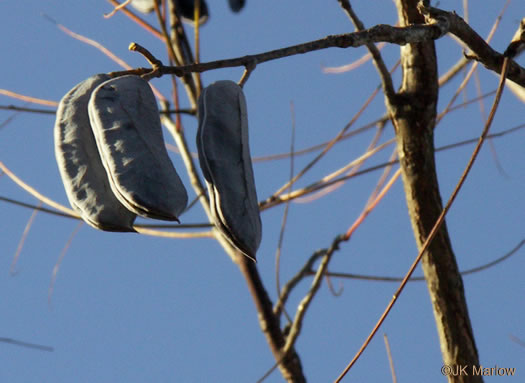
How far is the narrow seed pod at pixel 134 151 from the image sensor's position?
0.74 m

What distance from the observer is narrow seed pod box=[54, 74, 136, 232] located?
778mm

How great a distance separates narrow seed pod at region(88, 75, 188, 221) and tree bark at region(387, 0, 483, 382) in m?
0.50

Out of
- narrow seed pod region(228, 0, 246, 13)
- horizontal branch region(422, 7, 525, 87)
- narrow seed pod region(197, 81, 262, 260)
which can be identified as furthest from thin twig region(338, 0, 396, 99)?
Answer: narrow seed pod region(228, 0, 246, 13)

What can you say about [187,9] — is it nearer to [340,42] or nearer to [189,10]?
[189,10]

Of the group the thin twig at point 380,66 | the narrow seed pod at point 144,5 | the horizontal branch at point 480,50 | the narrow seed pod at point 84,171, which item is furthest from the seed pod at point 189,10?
the narrow seed pod at point 84,171

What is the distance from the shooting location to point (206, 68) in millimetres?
780

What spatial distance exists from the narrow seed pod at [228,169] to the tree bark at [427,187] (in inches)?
16.9

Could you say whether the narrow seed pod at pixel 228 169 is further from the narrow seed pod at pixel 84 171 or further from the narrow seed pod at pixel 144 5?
the narrow seed pod at pixel 144 5

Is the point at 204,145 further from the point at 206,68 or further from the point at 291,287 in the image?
the point at 291,287

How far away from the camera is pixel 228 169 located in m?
→ 0.78

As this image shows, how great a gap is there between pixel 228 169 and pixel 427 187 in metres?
0.48

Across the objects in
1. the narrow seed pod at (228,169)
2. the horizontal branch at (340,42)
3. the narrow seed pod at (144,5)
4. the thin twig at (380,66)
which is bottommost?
the narrow seed pod at (228,169)

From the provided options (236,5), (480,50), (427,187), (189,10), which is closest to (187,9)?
(189,10)

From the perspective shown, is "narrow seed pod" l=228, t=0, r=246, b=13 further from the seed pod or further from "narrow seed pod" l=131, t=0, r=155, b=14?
"narrow seed pod" l=131, t=0, r=155, b=14
